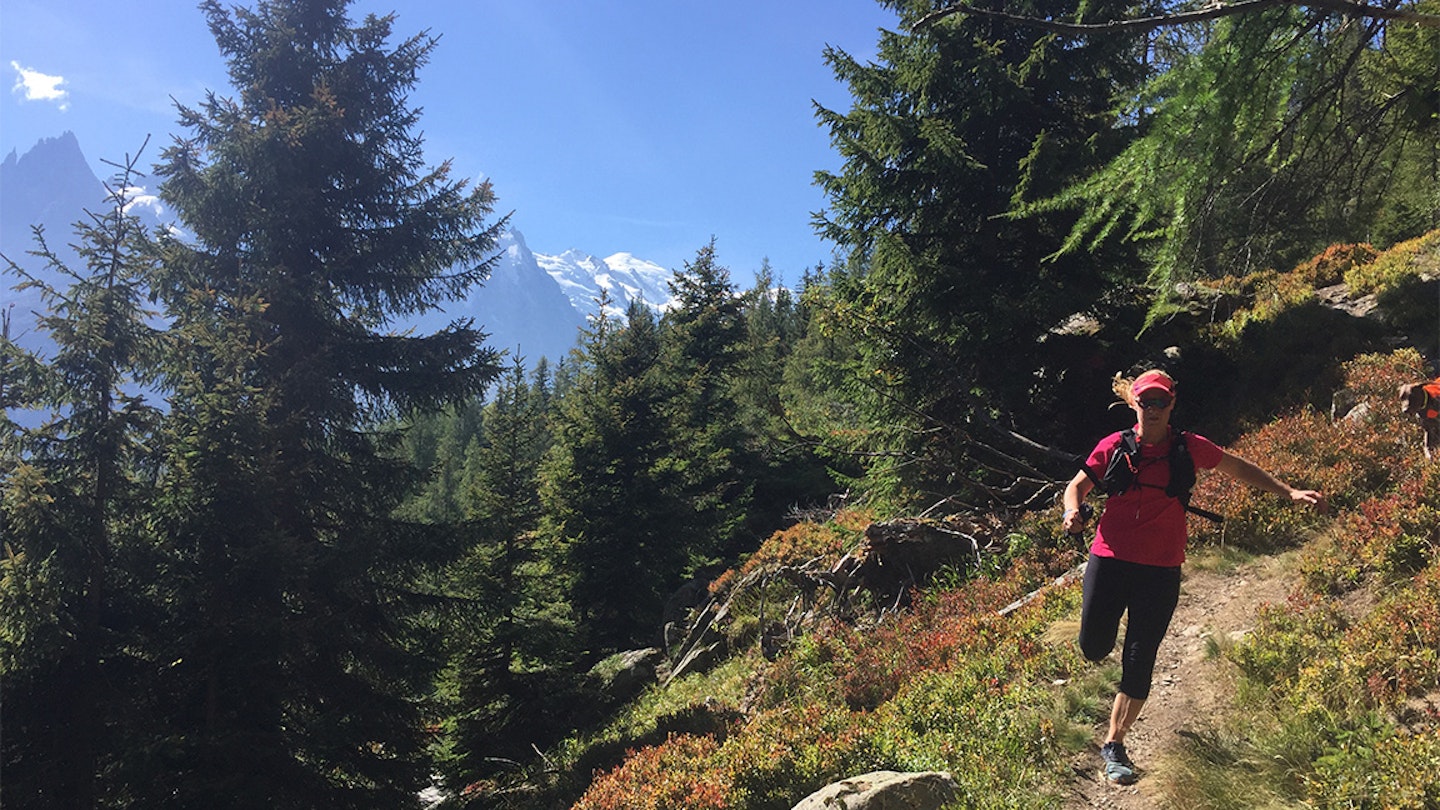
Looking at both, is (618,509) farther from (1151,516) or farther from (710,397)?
(1151,516)

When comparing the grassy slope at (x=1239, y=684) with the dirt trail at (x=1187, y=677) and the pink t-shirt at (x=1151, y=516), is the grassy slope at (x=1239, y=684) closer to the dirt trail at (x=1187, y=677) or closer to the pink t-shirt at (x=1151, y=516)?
the dirt trail at (x=1187, y=677)

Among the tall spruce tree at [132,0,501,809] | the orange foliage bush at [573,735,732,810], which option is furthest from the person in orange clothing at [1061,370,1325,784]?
the tall spruce tree at [132,0,501,809]

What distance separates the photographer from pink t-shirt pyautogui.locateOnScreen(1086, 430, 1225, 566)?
3947 millimetres

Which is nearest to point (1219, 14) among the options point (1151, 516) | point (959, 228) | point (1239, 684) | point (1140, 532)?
point (1151, 516)

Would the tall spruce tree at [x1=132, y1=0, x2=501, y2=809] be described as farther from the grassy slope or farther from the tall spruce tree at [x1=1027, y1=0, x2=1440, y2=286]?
the tall spruce tree at [x1=1027, y1=0, x2=1440, y2=286]

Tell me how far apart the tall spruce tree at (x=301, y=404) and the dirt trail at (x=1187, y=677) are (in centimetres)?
938

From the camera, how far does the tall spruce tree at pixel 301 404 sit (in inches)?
335

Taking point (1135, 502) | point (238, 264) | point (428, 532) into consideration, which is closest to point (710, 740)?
point (1135, 502)

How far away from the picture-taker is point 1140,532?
3.97 m

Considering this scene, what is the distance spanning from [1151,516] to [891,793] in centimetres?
248

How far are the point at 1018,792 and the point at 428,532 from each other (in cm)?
984

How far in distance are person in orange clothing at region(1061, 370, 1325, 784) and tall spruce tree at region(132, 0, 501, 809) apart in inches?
372

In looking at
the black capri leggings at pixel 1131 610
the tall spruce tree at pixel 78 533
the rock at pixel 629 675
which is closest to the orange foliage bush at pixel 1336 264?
the black capri leggings at pixel 1131 610

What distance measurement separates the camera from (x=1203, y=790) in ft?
12.4
